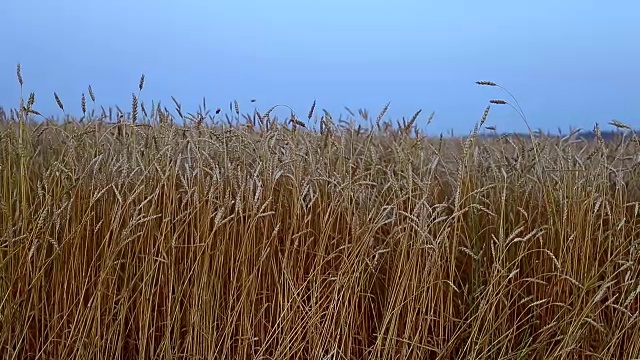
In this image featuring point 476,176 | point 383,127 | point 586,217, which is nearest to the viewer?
point 586,217

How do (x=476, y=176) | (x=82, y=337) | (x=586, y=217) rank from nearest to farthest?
(x=82, y=337) < (x=586, y=217) < (x=476, y=176)

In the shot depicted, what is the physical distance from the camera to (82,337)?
1.79 m

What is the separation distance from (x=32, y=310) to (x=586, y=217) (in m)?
1.59

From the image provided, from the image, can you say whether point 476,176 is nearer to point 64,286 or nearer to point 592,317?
point 592,317

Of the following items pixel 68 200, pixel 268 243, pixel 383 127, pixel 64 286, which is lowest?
pixel 64 286

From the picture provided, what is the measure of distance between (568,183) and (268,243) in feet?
3.01

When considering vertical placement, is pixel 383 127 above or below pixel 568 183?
above

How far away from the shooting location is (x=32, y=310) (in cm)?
184

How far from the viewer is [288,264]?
1.87 m

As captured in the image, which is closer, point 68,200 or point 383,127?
point 68,200

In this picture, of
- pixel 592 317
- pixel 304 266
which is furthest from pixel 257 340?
pixel 592 317

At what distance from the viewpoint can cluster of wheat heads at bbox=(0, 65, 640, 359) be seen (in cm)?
180

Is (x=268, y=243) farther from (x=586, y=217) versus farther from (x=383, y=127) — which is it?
(x=383, y=127)

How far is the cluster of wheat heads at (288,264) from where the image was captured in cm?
180
